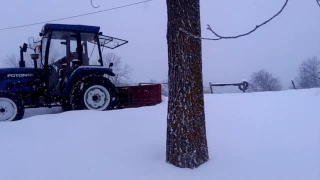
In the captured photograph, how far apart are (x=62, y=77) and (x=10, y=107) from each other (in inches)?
51.6

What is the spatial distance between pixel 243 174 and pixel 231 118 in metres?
2.31

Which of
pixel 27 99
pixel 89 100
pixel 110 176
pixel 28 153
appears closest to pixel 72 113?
pixel 89 100

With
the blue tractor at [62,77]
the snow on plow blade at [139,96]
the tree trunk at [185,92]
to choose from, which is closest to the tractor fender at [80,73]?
the blue tractor at [62,77]

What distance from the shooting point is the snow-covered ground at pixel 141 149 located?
8.58ft

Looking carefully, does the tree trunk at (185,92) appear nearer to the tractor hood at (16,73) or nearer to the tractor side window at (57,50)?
the tractor side window at (57,50)

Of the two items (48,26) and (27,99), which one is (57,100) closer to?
(27,99)

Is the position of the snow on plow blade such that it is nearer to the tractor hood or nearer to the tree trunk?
the tractor hood

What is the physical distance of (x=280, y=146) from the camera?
3326mm

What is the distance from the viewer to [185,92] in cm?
283

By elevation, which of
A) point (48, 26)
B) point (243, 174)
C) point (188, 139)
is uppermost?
point (48, 26)

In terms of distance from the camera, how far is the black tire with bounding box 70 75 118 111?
587cm

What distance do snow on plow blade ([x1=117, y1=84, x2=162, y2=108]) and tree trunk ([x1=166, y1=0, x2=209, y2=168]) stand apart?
4156mm

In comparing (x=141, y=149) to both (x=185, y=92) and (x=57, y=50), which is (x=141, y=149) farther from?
(x=57, y=50)

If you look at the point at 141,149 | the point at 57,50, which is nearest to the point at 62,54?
the point at 57,50
